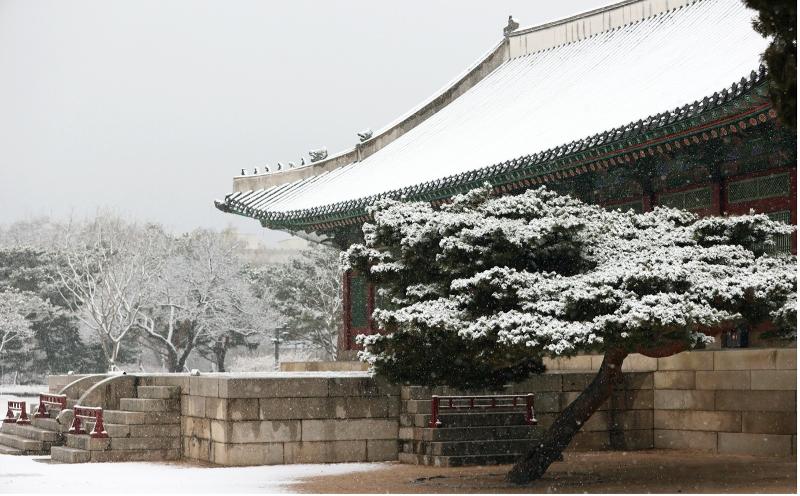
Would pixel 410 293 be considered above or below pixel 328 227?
below

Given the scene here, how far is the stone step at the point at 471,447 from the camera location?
1515cm

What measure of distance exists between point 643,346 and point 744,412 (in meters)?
4.28

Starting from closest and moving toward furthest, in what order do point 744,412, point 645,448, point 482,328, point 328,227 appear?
point 482,328, point 744,412, point 645,448, point 328,227

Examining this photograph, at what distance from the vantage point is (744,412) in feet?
51.2

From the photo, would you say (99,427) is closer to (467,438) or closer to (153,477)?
(153,477)

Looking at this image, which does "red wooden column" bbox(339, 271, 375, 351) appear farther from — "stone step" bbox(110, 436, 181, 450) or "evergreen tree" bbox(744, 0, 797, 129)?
"evergreen tree" bbox(744, 0, 797, 129)

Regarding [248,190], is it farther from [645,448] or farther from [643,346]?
[643,346]

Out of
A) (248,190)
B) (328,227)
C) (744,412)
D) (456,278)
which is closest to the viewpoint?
(456,278)

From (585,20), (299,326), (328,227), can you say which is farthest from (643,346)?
(299,326)

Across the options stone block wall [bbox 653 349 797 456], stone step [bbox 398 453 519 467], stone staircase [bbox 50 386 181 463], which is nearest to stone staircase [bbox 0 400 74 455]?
stone staircase [bbox 50 386 181 463]

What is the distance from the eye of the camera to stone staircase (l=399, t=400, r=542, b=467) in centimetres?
1517

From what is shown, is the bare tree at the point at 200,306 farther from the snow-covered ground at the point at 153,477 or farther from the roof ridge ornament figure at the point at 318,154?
the snow-covered ground at the point at 153,477

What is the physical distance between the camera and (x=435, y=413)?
15.4m

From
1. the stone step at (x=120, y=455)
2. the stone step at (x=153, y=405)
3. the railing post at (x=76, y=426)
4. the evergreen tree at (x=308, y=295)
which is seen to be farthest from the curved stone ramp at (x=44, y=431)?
the evergreen tree at (x=308, y=295)
